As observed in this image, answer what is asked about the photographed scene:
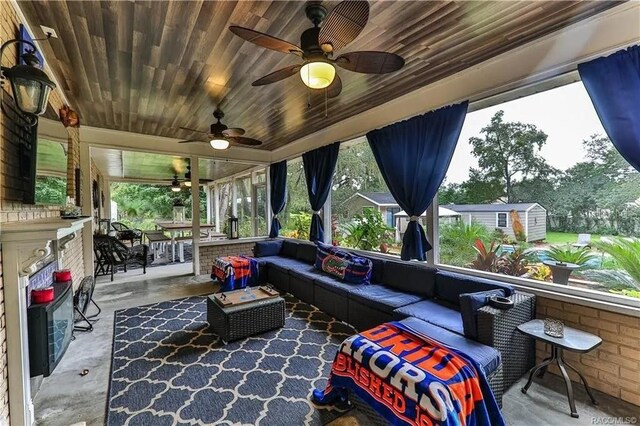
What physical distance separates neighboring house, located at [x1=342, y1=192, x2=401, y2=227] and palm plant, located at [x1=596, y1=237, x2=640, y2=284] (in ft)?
6.94

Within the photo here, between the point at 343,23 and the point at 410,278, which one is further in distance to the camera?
the point at 410,278

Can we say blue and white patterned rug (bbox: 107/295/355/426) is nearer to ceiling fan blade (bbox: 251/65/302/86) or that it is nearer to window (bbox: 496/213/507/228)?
window (bbox: 496/213/507/228)

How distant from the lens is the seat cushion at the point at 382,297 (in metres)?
2.82

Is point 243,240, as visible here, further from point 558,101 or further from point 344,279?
point 558,101

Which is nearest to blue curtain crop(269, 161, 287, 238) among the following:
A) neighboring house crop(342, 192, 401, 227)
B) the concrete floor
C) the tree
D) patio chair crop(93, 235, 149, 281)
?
neighboring house crop(342, 192, 401, 227)

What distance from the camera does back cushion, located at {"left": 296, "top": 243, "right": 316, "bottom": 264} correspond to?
480cm

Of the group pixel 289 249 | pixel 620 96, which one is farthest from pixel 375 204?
pixel 620 96

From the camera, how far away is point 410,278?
10.5ft

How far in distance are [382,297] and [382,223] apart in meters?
1.46

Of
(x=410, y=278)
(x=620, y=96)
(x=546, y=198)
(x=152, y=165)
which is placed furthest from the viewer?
(x=152, y=165)

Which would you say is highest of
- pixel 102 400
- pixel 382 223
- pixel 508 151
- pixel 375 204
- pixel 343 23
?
pixel 343 23

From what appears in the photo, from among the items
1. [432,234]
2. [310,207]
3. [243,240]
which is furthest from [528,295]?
[243,240]

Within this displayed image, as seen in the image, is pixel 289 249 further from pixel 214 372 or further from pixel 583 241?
pixel 583 241

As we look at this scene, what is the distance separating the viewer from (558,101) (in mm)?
2486
